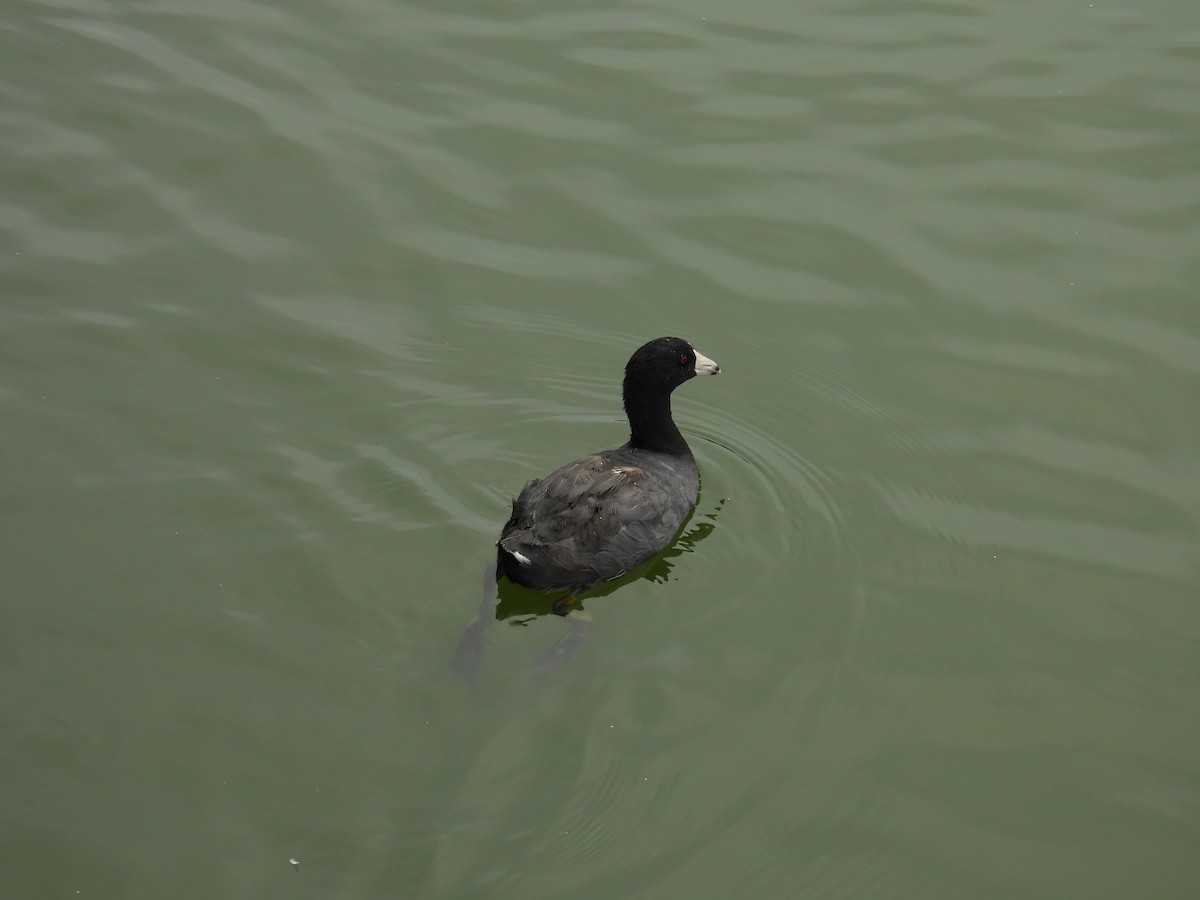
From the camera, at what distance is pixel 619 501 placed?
7.19 meters

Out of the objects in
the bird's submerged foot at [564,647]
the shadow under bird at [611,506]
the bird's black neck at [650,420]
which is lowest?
the bird's submerged foot at [564,647]

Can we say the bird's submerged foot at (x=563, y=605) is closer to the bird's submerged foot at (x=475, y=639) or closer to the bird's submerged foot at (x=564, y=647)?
the bird's submerged foot at (x=564, y=647)

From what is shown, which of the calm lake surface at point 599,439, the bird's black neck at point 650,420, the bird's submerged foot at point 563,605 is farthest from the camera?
the bird's black neck at point 650,420

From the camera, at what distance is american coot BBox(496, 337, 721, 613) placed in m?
6.87

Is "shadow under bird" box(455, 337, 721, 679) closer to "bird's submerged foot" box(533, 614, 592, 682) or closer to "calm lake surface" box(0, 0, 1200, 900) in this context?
"bird's submerged foot" box(533, 614, 592, 682)

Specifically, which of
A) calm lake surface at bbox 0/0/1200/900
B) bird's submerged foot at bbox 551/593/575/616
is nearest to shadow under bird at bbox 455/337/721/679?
bird's submerged foot at bbox 551/593/575/616

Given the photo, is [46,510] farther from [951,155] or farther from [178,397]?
[951,155]

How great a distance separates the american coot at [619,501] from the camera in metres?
6.87

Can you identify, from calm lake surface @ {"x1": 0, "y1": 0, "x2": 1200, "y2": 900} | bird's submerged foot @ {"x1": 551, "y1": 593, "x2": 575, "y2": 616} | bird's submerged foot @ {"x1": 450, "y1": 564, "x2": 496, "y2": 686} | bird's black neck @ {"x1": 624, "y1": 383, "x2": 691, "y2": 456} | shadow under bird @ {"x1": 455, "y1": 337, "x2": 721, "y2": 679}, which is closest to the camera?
calm lake surface @ {"x1": 0, "y1": 0, "x2": 1200, "y2": 900}

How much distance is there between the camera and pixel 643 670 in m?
6.46

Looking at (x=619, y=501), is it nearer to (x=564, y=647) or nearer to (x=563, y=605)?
(x=563, y=605)

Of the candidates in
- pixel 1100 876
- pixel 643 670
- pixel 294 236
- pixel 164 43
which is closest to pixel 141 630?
pixel 643 670

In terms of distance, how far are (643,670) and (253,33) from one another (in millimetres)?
7590

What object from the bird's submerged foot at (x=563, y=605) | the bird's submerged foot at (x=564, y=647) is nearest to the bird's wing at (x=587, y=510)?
the bird's submerged foot at (x=563, y=605)
